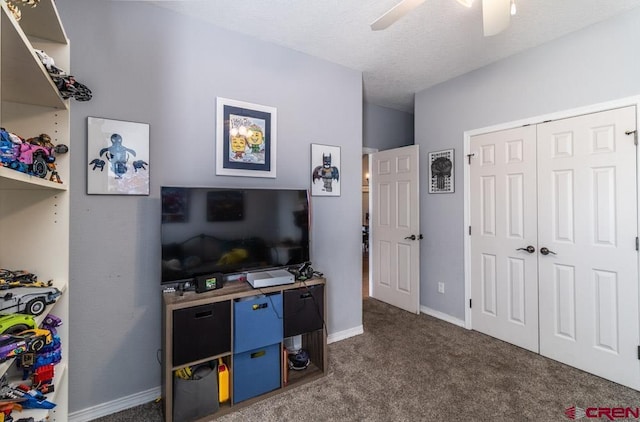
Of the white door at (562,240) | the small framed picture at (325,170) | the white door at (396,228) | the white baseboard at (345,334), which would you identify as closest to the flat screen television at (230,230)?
the small framed picture at (325,170)

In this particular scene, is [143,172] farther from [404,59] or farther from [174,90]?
[404,59]

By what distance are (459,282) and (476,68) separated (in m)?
2.23

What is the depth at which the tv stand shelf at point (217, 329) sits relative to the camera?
5.29 feet

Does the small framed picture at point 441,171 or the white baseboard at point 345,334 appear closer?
the white baseboard at point 345,334

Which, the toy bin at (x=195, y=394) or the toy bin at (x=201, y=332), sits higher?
the toy bin at (x=201, y=332)

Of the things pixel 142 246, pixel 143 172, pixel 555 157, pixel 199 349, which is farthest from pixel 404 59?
pixel 199 349

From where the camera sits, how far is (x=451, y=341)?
270 centimetres

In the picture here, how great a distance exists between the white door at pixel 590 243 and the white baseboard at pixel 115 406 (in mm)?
3124

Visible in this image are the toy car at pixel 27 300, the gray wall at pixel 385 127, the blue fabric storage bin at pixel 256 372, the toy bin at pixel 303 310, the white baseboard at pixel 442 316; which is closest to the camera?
the toy car at pixel 27 300

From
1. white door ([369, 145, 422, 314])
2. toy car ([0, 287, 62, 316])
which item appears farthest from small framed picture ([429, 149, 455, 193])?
toy car ([0, 287, 62, 316])

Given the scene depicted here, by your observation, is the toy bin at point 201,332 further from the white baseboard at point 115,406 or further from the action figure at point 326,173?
the action figure at point 326,173

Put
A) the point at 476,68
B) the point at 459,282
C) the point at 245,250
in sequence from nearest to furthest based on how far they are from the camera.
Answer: the point at 245,250, the point at 476,68, the point at 459,282

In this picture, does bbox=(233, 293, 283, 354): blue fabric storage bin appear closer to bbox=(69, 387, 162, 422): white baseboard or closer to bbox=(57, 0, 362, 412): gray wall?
bbox=(57, 0, 362, 412): gray wall

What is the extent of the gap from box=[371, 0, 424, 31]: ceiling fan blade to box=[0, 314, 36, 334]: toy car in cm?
187
